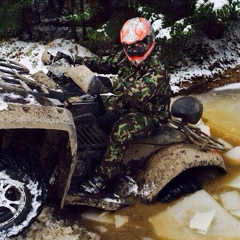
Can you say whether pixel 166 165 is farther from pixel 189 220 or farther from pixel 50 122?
A: pixel 50 122

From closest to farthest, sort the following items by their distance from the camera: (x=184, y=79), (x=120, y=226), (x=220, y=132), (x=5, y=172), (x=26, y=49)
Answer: (x=5, y=172)
(x=120, y=226)
(x=220, y=132)
(x=184, y=79)
(x=26, y=49)

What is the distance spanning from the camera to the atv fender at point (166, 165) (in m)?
4.07

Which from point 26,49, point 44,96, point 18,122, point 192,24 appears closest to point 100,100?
point 44,96

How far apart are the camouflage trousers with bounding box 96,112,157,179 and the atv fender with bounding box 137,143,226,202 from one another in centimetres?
33

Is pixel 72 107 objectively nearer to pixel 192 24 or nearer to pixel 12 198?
pixel 12 198

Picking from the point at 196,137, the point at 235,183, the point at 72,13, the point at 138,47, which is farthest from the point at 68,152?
the point at 72,13

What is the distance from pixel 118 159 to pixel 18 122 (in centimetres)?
110

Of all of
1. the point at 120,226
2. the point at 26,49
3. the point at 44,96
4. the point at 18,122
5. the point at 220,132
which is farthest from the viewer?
the point at 26,49

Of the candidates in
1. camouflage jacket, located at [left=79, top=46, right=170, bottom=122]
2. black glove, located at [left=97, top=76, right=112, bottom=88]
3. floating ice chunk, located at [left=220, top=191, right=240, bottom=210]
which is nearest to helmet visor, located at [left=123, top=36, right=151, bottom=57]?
camouflage jacket, located at [left=79, top=46, right=170, bottom=122]

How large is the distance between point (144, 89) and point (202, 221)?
1.20 meters

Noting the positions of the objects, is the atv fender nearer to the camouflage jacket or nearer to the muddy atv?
the muddy atv

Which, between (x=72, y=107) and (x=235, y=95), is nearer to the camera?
(x=72, y=107)

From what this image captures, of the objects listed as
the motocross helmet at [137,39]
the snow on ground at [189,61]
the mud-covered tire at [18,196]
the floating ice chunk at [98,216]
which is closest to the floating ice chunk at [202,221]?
the floating ice chunk at [98,216]

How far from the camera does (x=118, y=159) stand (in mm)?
3896
